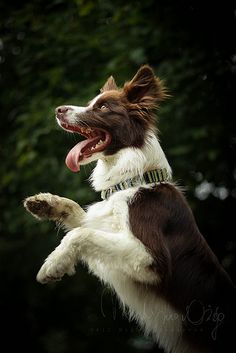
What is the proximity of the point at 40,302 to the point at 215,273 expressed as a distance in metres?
4.93

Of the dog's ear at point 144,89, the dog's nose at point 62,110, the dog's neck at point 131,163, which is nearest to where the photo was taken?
the dog's neck at point 131,163

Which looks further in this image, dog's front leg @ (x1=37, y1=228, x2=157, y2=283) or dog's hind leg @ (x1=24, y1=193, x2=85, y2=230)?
dog's hind leg @ (x1=24, y1=193, x2=85, y2=230)

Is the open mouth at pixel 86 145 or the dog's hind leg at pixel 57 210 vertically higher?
the open mouth at pixel 86 145

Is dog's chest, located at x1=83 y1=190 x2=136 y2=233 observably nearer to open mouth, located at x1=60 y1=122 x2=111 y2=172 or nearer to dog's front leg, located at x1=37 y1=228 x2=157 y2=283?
dog's front leg, located at x1=37 y1=228 x2=157 y2=283

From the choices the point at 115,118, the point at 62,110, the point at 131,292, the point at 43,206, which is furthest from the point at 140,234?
the point at 62,110

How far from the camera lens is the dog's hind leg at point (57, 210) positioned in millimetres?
4734

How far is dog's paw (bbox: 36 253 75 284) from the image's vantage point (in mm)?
4281

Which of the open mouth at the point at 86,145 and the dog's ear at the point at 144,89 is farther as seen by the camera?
the dog's ear at the point at 144,89

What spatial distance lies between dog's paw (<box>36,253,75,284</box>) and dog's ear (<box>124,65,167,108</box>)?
1.37 metres

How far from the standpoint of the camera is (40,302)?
9.05 meters


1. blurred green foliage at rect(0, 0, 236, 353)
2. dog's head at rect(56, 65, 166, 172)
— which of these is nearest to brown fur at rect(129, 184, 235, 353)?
dog's head at rect(56, 65, 166, 172)

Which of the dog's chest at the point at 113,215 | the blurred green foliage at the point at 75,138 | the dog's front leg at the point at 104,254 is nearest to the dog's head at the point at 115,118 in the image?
the dog's chest at the point at 113,215

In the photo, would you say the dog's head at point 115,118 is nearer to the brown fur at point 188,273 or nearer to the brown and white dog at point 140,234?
the brown and white dog at point 140,234

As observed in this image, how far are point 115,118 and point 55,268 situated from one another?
121 cm
